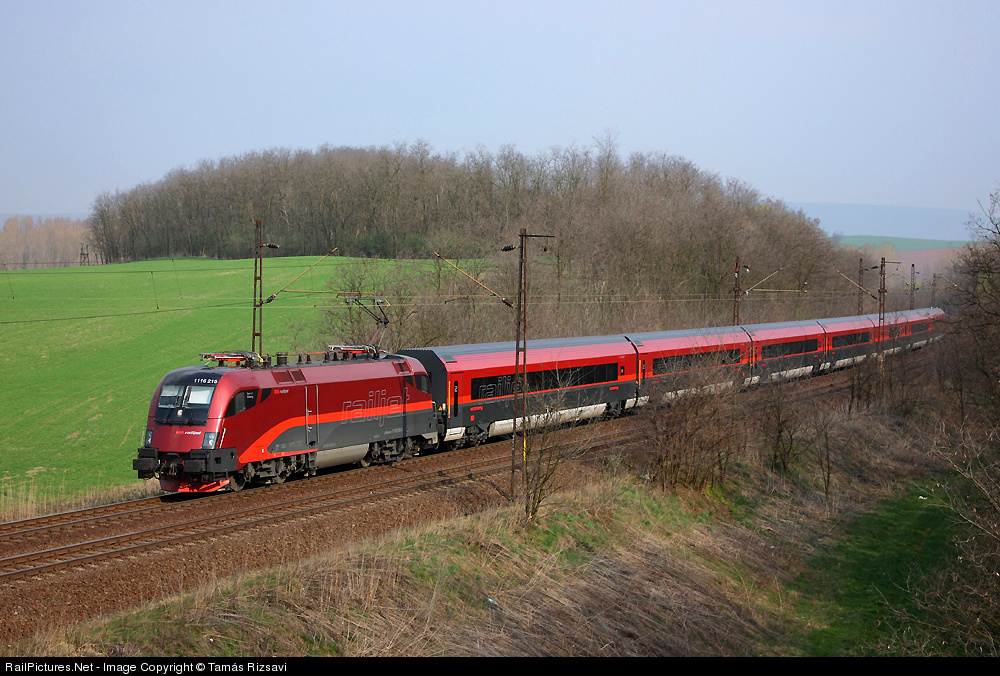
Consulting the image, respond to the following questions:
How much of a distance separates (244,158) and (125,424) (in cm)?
6265

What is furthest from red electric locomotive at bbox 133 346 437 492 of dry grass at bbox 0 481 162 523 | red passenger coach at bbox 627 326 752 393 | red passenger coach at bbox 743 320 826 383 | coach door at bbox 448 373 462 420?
red passenger coach at bbox 743 320 826 383

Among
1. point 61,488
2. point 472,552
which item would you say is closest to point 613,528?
point 472,552

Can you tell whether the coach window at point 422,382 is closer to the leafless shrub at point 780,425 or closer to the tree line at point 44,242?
the leafless shrub at point 780,425

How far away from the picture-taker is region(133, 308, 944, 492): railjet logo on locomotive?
1772 cm

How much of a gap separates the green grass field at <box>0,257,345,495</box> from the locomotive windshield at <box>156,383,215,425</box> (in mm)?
8989

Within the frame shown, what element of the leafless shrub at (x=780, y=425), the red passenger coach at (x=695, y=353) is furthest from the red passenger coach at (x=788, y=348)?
the leafless shrub at (x=780, y=425)

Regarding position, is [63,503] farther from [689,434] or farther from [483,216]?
[483,216]

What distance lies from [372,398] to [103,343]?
121ft

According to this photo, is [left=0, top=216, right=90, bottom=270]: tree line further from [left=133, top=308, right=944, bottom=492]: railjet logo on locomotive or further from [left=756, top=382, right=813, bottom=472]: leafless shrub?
[left=756, top=382, right=813, bottom=472]: leafless shrub

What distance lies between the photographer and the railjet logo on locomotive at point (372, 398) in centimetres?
1772

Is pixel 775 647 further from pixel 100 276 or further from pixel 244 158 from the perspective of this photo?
pixel 244 158

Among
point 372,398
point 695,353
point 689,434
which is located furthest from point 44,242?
point 689,434

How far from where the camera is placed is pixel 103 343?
50281 mm

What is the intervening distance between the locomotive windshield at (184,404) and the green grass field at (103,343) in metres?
8.99
